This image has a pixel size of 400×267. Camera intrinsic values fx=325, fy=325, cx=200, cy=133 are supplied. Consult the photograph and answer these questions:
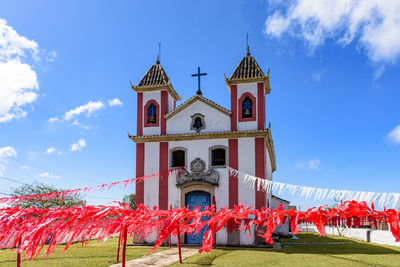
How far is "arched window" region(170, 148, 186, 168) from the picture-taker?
652 inches

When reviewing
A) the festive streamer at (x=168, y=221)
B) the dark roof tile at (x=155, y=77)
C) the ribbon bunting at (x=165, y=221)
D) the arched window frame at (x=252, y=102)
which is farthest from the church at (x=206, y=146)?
the festive streamer at (x=168, y=221)

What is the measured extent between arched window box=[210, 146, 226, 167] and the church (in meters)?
0.01

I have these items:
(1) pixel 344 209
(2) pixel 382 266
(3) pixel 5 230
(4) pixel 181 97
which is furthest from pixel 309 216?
(4) pixel 181 97

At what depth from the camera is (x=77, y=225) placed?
459cm

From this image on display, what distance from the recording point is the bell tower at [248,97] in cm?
1622

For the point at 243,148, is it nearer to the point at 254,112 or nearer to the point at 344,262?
the point at 254,112

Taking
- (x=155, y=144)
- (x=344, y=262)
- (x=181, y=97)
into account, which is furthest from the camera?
(x=181, y=97)

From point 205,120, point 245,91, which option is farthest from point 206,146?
point 245,91

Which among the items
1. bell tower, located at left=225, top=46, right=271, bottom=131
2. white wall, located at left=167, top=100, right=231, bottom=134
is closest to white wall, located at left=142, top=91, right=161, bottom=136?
white wall, located at left=167, top=100, right=231, bottom=134

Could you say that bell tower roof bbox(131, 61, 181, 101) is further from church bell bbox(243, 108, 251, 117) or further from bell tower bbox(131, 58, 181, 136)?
church bell bbox(243, 108, 251, 117)

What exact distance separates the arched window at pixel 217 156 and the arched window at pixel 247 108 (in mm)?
2057

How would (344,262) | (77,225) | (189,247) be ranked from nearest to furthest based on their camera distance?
(77,225)
(344,262)
(189,247)

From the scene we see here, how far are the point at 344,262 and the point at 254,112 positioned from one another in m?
8.16

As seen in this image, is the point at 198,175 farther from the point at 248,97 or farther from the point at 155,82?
the point at 155,82
